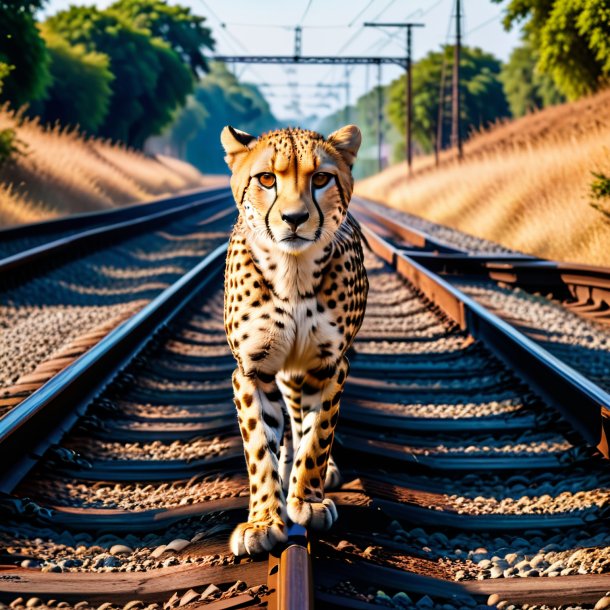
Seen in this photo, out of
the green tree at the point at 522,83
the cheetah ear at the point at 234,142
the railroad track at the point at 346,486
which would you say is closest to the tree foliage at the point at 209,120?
the green tree at the point at 522,83

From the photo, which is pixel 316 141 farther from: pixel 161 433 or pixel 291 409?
Answer: pixel 161 433

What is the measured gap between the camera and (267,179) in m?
3.35

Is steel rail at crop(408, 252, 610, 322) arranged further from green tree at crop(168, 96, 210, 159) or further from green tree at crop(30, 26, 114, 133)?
green tree at crop(168, 96, 210, 159)

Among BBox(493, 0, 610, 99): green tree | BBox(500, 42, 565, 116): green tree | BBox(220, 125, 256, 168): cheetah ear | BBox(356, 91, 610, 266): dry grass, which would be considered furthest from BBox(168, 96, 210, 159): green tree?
BBox(220, 125, 256, 168): cheetah ear

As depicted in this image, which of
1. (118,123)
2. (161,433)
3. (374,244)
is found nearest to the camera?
(161,433)

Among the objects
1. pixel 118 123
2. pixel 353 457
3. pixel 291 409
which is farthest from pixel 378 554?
pixel 118 123

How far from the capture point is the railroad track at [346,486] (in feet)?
10.7

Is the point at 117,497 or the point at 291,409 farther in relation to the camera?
the point at 117,497

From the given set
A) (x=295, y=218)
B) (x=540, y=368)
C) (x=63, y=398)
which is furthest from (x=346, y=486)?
(x=540, y=368)

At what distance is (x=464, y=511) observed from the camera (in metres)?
4.33

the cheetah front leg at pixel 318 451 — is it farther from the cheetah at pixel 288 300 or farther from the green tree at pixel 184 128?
the green tree at pixel 184 128

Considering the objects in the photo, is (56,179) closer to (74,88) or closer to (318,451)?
(74,88)

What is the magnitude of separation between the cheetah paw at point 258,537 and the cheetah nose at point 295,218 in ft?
3.25

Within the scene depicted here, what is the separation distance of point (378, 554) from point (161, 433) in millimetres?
2193
